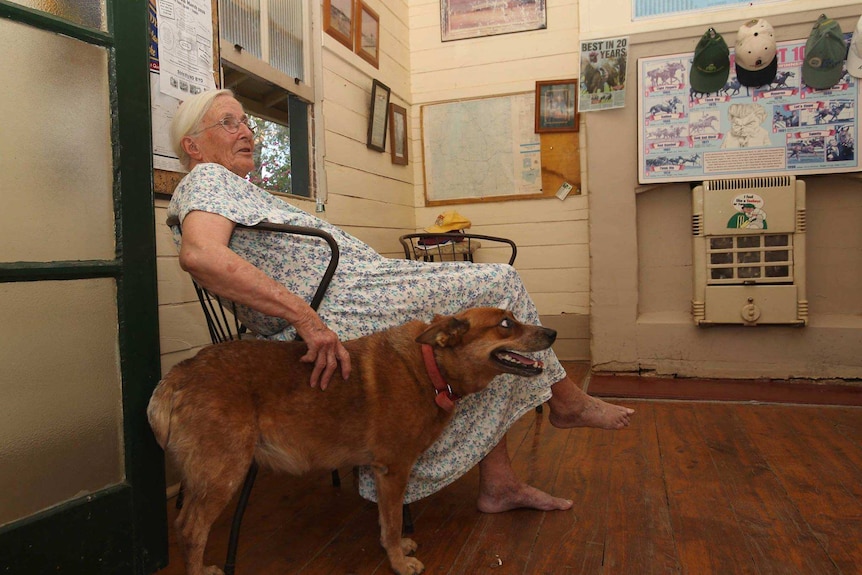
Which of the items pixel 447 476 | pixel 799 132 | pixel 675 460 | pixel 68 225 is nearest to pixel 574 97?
pixel 799 132

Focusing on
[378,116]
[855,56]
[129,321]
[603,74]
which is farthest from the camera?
[378,116]

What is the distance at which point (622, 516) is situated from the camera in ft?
5.57

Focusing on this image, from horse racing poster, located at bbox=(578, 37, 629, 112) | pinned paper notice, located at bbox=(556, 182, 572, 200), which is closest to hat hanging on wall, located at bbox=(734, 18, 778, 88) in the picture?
horse racing poster, located at bbox=(578, 37, 629, 112)

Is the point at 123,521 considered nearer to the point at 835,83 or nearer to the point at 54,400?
the point at 54,400

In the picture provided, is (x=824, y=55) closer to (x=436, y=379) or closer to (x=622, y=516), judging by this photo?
(x=622, y=516)

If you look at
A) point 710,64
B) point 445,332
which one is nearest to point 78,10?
point 445,332

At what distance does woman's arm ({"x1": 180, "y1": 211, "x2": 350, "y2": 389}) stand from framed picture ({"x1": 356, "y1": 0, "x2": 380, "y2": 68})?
2.46m

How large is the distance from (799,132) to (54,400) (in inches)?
143

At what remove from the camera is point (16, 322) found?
48.8 inches

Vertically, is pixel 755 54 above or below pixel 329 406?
above

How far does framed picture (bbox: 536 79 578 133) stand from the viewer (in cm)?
399

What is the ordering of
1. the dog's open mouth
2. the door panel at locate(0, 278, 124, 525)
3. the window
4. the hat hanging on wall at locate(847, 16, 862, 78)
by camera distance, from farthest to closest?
the hat hanging on wall at locate(847, 16, 862, 78) < the window < the dog's open mouth < the door panel at locate(0, 278, 124, 525)

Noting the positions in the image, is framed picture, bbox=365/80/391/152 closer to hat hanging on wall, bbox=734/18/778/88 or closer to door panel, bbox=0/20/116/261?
hat hanging on wall, bbox=734/18/778/88

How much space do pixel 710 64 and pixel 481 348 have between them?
272cm
